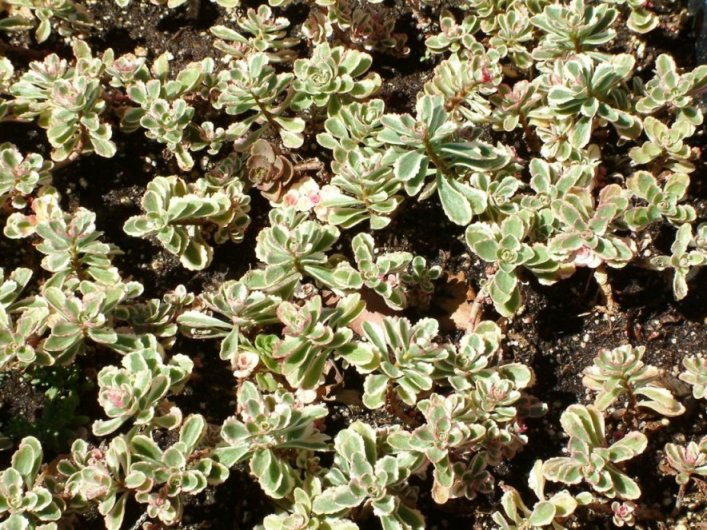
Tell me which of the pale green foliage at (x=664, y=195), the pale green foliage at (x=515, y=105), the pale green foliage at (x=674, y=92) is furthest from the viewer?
the pale green foliage at (x=515, y=105)

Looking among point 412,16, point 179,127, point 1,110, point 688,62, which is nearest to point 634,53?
point 688,62

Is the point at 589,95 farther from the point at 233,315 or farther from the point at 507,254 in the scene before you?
the point at 233,315

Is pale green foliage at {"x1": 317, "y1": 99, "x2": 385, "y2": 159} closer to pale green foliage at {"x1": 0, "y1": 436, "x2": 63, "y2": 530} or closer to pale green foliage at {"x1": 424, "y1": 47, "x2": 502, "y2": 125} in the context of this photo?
pale green foliage at {"x1": 424, "y1": 47, "x2": 502, "y2": 125}

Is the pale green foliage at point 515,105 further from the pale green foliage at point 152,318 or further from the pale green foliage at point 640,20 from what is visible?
the pale green foliage at point 152,318

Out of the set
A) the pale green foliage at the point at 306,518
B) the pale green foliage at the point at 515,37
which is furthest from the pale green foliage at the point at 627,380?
the pale green foliage at the point at 515,37

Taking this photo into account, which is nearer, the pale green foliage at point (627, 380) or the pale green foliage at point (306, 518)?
the pale green foliage at point (306, 518)

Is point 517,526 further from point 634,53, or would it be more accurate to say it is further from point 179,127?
point 634,53

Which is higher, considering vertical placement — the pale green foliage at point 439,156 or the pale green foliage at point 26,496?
the pale green foliage at point 439,156

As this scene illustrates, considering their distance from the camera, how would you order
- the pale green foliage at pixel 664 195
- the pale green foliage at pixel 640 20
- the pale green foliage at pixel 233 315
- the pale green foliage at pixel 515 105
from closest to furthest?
1. the pale green foliage at pixel 233 315
2. the pale green foliage at pixel 664 195
3. the pale green foliage at pixel 515 105
4. the pale green foliage at pixel 640 20
